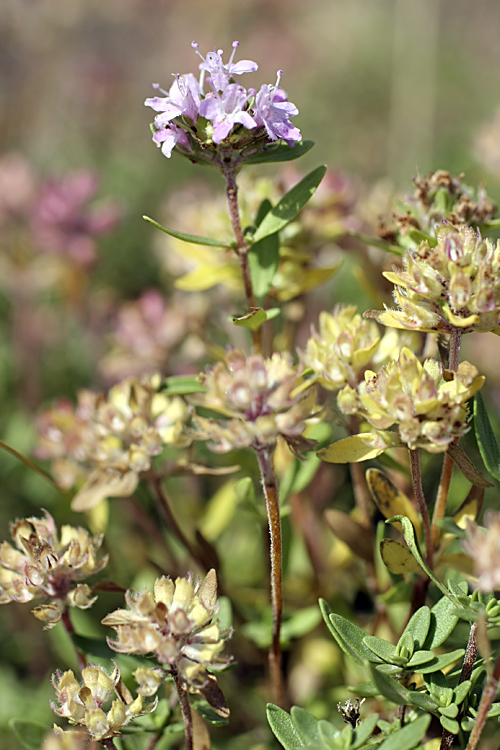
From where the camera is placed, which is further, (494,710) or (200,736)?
(200,736)

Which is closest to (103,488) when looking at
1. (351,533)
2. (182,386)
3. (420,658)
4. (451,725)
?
(182,386)

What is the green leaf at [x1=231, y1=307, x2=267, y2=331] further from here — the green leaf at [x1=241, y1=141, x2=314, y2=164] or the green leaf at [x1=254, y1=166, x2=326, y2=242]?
the green leaf at [x1=241, y1=141, x2=314, y2=164]

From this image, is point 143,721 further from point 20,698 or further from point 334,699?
point 20,698

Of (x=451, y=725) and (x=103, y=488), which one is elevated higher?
(x=103, y=488)

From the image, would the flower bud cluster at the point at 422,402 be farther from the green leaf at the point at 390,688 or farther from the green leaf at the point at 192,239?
the green leaf at the point at 192,239

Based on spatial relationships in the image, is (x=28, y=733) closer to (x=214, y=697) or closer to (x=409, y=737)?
(x=214, y=697)
